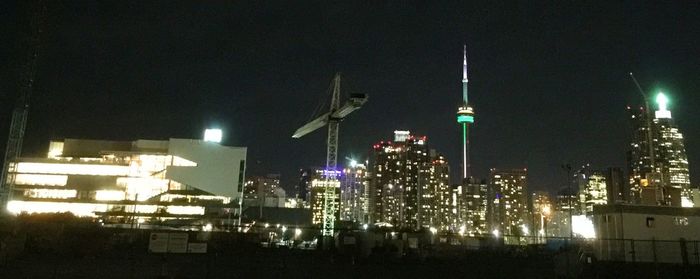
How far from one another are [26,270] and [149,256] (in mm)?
11204

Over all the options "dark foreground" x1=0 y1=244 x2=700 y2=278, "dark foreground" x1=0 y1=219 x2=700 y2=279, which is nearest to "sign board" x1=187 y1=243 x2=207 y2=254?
"dark foreground" x1=0 y1=219 x2=700 y2=279

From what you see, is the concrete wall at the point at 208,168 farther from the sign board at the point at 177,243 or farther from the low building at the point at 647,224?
the low building at the point at 647,224

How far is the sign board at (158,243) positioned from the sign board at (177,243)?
349 mm

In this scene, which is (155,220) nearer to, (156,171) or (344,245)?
(156,171)

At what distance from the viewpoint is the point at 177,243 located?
3784cm

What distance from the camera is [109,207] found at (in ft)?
407

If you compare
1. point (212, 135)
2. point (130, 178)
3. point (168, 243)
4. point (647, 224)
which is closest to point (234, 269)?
point (168, 243)

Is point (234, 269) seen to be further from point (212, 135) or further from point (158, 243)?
point (212, 135)

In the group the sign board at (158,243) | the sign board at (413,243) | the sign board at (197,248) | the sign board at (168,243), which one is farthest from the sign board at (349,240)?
the sign board at (158,243)

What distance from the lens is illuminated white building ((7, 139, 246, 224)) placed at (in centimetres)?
12338

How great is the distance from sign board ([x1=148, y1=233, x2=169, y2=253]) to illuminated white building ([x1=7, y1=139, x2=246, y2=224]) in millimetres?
85933

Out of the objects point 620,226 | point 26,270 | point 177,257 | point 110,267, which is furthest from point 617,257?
point 26,270

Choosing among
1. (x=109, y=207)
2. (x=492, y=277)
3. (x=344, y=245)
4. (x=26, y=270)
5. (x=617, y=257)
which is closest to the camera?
Result: (x=26, y=270)

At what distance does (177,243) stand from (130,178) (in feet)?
331
